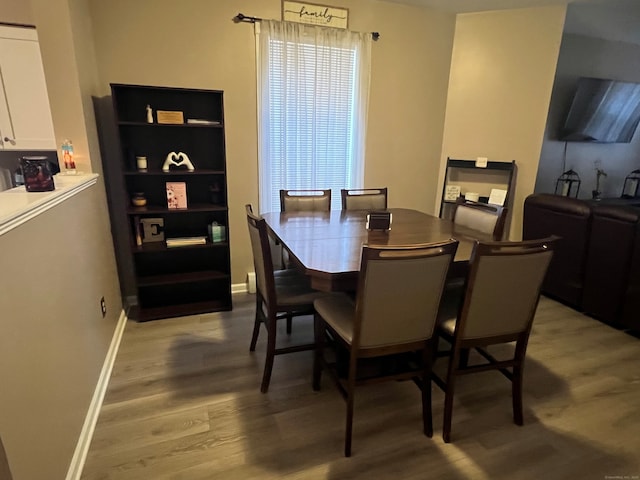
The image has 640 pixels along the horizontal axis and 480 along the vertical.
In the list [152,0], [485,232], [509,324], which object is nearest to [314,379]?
[509,324]

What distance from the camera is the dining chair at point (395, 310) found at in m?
1.43

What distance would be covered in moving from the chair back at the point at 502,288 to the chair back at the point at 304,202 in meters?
1.61

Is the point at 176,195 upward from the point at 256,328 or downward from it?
upward

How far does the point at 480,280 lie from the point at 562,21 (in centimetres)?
319

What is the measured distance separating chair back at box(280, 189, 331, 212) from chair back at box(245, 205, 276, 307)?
2.89 feet

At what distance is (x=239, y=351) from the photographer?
2441mm

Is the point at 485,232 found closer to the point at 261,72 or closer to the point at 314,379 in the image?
the point at 314,379

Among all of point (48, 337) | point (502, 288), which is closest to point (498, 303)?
point (502, 288)

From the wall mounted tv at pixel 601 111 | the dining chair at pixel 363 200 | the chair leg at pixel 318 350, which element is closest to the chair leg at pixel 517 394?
the chair leg at pixel 318 350

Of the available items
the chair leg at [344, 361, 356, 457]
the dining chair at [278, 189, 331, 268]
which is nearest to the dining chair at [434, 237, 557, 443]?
the chair leg at [344, 361, 356, 457]

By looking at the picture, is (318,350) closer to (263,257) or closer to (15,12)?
(263,257)

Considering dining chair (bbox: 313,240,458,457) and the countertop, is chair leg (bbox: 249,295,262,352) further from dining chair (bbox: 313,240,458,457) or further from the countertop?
the countertop

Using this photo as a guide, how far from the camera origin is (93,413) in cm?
182

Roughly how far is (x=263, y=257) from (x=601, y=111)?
4652 mm
